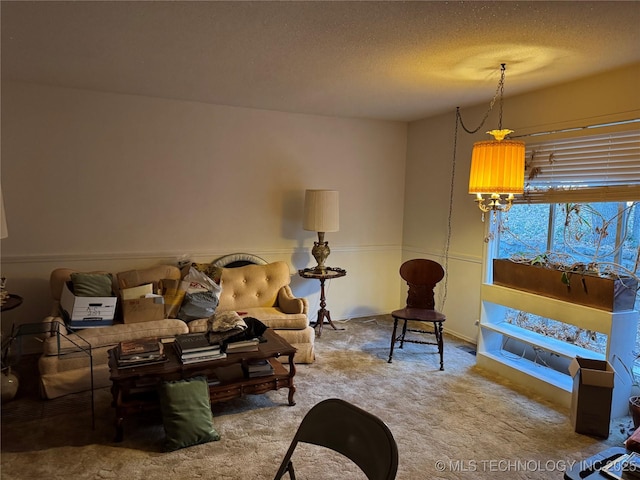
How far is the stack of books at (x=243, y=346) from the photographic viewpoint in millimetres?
2830

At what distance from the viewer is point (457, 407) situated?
3020 mm

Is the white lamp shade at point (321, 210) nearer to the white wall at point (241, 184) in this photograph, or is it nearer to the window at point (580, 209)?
the white wall at point (241, 184)

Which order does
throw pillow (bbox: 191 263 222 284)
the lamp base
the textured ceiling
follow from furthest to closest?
the lamp base, throw pillow (bbox: 191 263 222 284), the textured ceiling

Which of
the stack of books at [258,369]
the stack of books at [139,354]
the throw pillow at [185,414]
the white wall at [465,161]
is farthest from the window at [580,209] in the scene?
the stack of books at [139,354]

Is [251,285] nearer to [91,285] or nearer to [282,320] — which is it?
[282,320]

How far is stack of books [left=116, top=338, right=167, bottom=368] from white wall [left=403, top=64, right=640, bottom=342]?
307 cm

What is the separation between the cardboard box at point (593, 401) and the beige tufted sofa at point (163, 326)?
6.49 feet

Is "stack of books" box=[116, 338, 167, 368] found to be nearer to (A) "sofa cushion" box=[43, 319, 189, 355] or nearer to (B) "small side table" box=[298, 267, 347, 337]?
(A) "sofa cushion" box=[43, 319, 189, 355]

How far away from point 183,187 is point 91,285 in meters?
1.30

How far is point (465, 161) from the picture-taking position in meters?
4.41

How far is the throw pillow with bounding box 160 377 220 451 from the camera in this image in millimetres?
2445

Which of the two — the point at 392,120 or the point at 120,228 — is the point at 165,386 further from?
Answer: the point at 392,120

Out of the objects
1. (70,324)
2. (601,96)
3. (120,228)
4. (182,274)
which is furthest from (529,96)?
(70,324)

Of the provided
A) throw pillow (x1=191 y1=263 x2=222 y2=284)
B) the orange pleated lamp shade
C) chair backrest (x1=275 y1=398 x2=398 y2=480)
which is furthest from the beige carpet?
the orange pleated lamp shade
